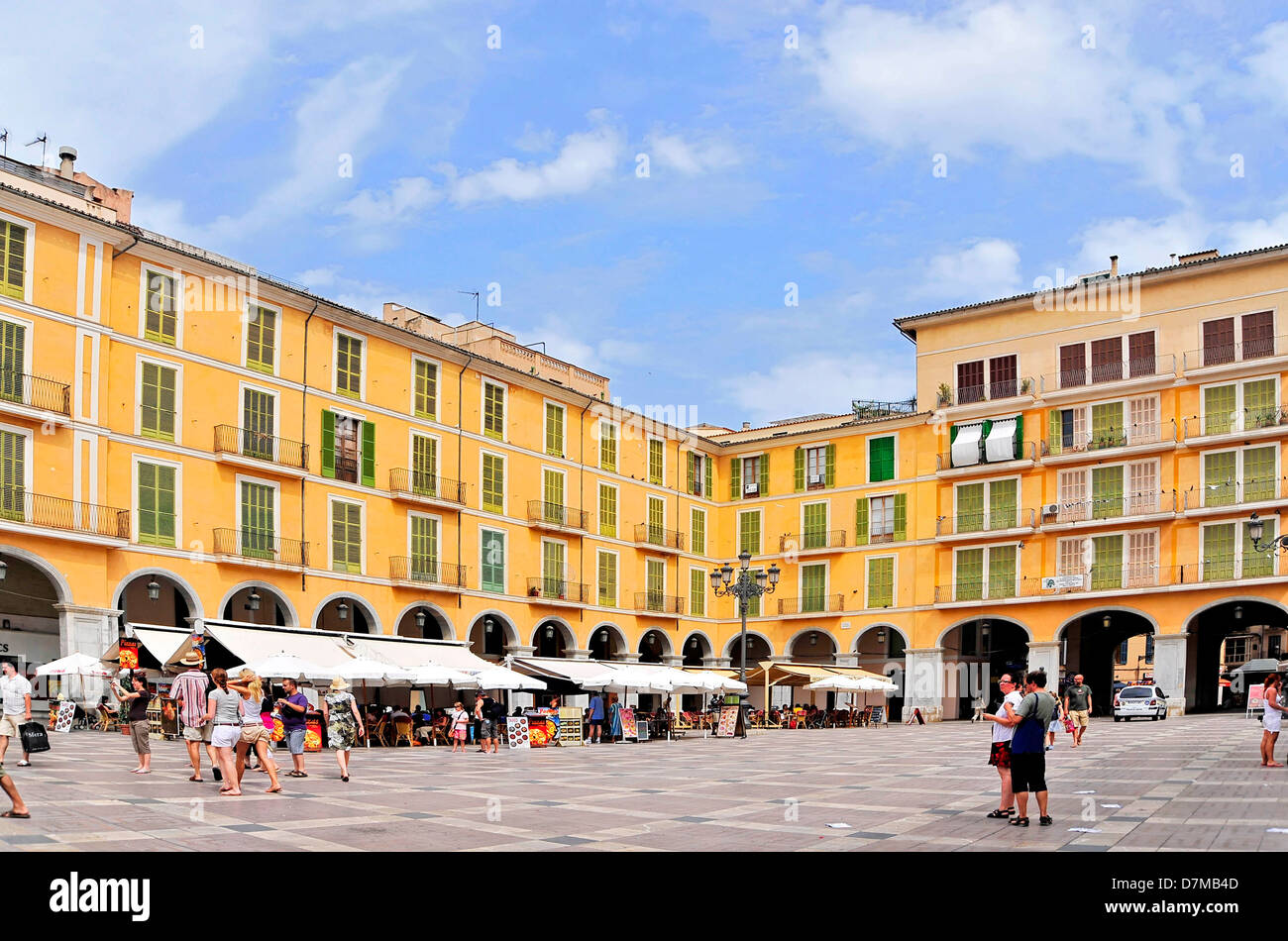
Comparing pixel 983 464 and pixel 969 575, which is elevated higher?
pixel 983 464

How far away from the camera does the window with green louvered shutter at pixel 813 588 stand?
52406 mm

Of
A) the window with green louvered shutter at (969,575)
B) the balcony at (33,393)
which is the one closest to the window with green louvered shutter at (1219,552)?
the window with green louvered shutter at (969,575)

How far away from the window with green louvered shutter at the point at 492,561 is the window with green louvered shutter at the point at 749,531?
14.4 meters

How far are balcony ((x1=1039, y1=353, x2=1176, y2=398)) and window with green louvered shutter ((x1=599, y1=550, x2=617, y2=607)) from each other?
1816 centimetres

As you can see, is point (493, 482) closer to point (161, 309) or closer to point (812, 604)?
point (161, 309)

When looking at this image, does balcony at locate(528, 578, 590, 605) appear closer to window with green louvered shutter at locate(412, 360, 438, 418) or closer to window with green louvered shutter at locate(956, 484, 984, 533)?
window with green louvered shutter at locate(412, 360, 438, 418)

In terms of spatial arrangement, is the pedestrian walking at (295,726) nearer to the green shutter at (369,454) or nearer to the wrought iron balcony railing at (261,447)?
the wrought iron balcony railing at (261,447)

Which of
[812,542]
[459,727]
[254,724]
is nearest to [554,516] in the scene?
[812,542]

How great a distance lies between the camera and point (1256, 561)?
42969mm

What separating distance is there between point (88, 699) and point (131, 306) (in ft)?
33.9

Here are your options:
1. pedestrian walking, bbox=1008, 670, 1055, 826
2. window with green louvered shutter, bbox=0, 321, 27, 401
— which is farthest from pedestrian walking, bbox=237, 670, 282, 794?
window with green louvered shutter, bbox=0, 321, 27, 401

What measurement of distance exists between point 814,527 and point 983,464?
7.89 m

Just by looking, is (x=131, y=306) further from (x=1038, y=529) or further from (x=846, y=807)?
(x=1038, y=529)
